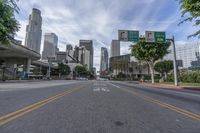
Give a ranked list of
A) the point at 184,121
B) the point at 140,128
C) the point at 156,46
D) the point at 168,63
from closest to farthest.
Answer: the point at 140,128 → the point at 184,121 → the point at 156,46 → the point at 168,63

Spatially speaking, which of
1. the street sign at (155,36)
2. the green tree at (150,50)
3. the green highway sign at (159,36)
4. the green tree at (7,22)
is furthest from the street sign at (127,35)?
the green tree at (7,22)

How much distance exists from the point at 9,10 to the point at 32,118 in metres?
10.1

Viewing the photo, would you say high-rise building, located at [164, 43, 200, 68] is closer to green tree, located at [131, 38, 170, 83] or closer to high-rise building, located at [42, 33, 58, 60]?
green tree, located at [131, 38, 170, 83]

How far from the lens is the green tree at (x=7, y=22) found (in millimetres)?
11185

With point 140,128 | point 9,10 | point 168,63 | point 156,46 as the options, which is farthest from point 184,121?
point 168,63

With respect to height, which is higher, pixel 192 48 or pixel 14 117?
pixel 192 48

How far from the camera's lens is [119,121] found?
4.27m

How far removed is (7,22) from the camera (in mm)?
12156

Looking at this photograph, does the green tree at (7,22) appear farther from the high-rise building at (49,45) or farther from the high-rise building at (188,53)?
the high-rise building at (49,45)

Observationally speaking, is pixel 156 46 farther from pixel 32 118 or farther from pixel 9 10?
pixel 32 118

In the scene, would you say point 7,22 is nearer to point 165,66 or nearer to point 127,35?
point 127,35

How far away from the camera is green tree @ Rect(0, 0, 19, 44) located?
11.2 metres

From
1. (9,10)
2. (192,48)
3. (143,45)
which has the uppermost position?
(192,48)

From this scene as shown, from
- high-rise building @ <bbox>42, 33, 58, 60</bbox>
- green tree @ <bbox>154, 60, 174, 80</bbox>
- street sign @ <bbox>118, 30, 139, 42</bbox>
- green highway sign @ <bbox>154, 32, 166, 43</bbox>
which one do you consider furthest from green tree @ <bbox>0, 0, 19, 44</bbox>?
high-rise building @ <bbox>42, 33, 58, 60</bbox>
